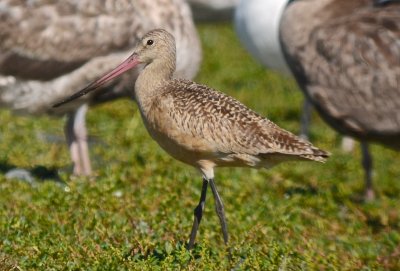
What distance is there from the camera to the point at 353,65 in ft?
28.0

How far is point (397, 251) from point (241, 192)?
164 cm

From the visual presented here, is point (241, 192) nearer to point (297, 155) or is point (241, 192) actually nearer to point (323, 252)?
point (323, 252)

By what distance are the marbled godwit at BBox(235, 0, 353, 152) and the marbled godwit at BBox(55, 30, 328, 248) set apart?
228 inches

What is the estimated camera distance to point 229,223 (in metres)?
7.43

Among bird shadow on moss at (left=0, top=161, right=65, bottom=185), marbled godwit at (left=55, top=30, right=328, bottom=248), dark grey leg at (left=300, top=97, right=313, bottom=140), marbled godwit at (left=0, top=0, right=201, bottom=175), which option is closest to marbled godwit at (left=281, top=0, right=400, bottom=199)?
marbled godwit at (left=0, top=0, right=201, bottom=175)

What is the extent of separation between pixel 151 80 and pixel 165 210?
1486 mm

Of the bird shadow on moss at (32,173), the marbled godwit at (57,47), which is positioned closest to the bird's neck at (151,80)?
the bird shadow on moss at (32,173)

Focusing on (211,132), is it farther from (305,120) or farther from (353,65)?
(305,120)

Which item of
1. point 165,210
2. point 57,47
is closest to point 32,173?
point 57,47

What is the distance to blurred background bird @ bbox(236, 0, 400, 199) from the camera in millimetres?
8438

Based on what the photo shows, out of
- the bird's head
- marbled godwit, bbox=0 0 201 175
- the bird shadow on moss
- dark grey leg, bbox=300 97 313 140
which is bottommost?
dark grey leg, bbox=300 97 313 140

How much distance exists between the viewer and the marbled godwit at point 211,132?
5988 mm

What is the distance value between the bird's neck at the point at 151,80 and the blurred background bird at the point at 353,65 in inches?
95.9

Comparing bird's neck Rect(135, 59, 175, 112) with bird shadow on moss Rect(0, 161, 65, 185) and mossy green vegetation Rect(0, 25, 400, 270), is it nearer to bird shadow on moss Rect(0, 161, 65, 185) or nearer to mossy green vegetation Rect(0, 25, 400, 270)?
mossy green vegetation Rect(0, 25, 400, 270)
